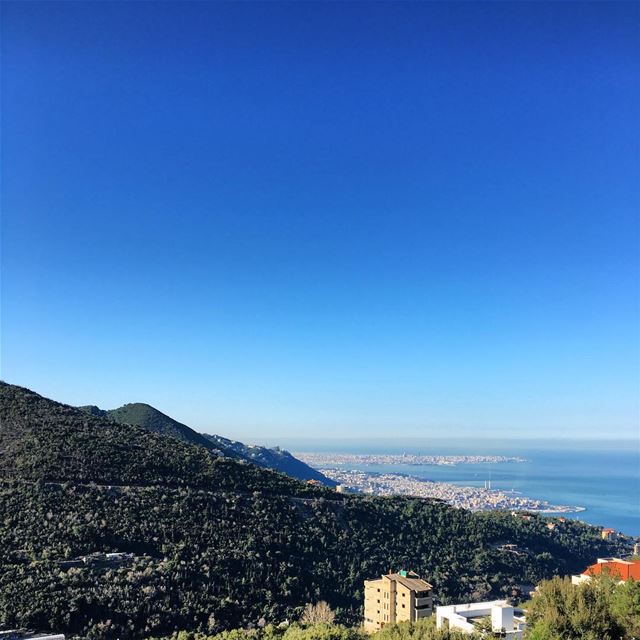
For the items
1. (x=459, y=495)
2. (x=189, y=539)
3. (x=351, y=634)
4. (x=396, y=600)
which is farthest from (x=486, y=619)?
(x=459, y=495)

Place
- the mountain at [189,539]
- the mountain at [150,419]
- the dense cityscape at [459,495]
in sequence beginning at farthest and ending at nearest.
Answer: the dense cityscape at [459,495], the mountain at [150,419], the mountain at [189,539]

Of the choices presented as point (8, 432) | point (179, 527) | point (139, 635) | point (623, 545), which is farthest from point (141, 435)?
point (623, 545)

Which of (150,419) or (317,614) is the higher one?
(150,419)

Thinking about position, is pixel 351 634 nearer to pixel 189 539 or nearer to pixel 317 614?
pixel 317 614

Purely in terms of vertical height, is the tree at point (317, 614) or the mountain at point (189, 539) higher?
the mountain at point (189, 539)

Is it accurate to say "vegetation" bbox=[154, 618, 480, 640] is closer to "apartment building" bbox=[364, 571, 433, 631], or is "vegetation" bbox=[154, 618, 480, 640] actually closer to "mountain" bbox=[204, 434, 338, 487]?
"apartment building" bbox=[364, 571, 433, 631]

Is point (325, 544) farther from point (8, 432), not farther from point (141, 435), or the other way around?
point (8, 432)

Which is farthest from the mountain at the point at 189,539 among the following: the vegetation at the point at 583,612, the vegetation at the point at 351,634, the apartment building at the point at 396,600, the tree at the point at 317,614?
the vegetation at the point at 583,612

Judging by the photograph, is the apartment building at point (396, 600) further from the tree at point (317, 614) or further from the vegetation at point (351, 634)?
the vegetation at point (351, 634)
